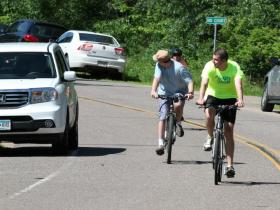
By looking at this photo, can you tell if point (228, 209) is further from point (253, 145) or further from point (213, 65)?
point (253, 145)

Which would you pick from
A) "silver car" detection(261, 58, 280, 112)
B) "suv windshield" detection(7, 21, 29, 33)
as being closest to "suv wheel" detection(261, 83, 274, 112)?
"silver car" detection(261, 58, 280, 112)

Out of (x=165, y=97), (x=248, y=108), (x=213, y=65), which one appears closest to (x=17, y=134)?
(x=165, y=97)

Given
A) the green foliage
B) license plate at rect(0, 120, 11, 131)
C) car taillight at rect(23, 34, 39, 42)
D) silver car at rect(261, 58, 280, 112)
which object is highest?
license plate at rect(0, 120, 11, 131)

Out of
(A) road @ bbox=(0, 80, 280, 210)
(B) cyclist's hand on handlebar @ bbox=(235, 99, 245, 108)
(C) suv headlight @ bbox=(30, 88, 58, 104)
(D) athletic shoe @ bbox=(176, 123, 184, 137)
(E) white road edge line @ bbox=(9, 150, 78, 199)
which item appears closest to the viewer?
(A) road @ bbox=(0, 80, 280, 210)

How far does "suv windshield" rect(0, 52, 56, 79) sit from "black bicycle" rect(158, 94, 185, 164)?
203 centimetres

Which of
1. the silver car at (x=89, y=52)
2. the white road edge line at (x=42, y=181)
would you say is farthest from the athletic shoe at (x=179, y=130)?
the silver car at (x=89, y=52)

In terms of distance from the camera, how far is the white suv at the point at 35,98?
15453 mm

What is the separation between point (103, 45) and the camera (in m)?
35.6

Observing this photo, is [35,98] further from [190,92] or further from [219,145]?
[219,145]

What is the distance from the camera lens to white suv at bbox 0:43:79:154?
50.7 ft

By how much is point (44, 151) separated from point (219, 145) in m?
4.66

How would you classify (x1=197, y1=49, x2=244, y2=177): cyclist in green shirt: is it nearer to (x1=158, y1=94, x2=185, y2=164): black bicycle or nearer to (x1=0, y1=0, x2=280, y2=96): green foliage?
(x1=158, y1=94, x2=185, y2=164): black bicycle

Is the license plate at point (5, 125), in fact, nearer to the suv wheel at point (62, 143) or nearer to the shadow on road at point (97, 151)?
the suv wheel at point (62, 143)

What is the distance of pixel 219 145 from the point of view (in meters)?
12.9
